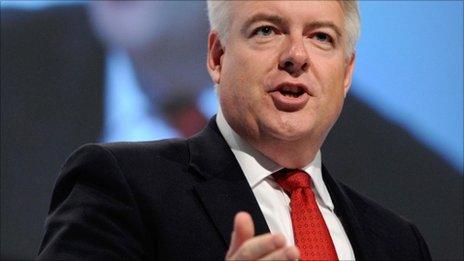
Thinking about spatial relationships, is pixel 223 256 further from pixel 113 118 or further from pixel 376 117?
pixel 376 117

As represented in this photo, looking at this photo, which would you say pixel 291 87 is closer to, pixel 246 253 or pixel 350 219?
pixel 350 219

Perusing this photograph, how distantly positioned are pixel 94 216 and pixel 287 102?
0.45m

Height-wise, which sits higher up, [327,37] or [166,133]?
[327,37]

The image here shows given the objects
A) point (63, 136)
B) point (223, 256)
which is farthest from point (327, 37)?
point (63, 136)

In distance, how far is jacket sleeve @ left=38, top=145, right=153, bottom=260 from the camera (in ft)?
5.23

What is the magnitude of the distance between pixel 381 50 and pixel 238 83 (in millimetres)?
934

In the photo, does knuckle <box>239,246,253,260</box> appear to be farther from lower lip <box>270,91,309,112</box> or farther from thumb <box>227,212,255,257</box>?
lower lip <box>270,91,309,112</box>

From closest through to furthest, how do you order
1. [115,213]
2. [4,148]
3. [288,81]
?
[115,213]
[288,81]
[4,148]

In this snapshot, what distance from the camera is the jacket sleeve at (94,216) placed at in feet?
5.23

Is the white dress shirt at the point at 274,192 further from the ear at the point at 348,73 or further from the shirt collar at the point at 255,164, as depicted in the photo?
the ear at the point at 348,73

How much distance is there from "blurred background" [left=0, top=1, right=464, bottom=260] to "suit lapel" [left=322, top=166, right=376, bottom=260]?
1.98ft

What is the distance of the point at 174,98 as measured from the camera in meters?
2.54

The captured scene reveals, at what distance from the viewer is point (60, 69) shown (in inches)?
100.0

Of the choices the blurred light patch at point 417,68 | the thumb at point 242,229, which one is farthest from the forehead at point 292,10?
the blurred light patch at point 417,68
